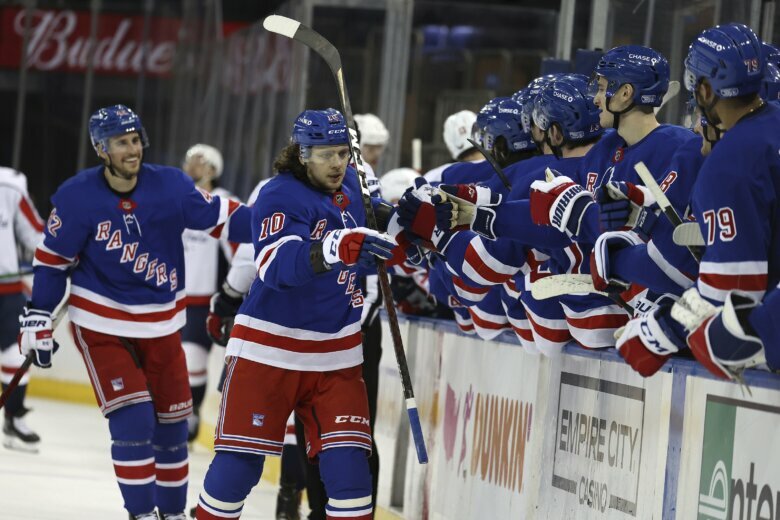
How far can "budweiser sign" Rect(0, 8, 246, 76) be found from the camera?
40.6 feet

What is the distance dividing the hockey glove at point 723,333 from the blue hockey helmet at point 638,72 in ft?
2.90

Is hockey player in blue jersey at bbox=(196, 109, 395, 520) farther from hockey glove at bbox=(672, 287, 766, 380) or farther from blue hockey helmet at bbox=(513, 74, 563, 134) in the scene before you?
hockey glove at bbox=(672, 287, 766, 380)

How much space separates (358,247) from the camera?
10.8 ft

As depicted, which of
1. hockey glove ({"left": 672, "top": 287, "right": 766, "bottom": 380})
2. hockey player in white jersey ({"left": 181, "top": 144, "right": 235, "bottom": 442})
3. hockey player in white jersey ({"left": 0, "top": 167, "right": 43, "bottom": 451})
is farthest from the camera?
hockey player in white jersey ({"left": 181, "top": 144, "right": 235, "bottom": 442})

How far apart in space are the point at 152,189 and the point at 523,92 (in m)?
1.21

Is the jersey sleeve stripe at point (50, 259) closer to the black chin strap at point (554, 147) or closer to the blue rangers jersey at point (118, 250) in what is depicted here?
the blue rangers jersey at point (118, 250)

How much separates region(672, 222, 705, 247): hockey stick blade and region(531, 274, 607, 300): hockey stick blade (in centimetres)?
37

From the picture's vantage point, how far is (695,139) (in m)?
3.04

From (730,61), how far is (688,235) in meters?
0.34

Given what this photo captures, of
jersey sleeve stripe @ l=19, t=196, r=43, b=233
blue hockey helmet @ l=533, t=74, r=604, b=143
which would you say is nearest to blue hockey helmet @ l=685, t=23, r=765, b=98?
blue hockey helmet @ l=533, t=74, r=604, b=143

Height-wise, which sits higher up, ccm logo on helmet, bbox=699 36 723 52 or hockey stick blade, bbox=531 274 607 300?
ccm logo on helmet, bbox=699 36 723 52

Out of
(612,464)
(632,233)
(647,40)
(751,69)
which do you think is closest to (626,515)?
(612,464)

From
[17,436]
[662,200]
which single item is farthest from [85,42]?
[662,200]

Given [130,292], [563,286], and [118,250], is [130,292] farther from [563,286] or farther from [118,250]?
[563,286]
